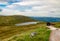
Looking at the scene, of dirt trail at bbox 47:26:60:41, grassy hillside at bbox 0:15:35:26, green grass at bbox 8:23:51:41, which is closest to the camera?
dirt trail at bbox 47:26:60:41

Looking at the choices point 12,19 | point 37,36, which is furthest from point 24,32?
point 12,19

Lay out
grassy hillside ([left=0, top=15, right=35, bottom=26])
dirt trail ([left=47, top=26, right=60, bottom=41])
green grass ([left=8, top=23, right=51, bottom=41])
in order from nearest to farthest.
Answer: dirt trail ([left=47, top=26, right=60, bottom=41])
green grass ([left=8, top=23, right=51, bottom=41])
grassy hillside ([left=0, top=15, right=35, bottom=26])

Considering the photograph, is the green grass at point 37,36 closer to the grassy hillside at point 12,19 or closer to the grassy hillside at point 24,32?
the grassy hillside at point 24,32

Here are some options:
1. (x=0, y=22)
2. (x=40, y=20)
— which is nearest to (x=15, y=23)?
(x=0, y=22)

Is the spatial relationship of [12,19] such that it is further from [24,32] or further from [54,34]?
[54,34]

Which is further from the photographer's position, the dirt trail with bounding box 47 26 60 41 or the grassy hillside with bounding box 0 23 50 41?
the grassy hillside with bounding box 0 23 50 41

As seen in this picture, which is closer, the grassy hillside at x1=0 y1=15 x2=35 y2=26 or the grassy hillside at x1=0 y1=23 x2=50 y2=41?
the grassy hillside at x1=0 y1=23 x2=50 y2=41

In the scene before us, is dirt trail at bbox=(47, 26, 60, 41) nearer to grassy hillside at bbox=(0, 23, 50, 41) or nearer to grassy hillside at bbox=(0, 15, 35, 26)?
grassy hillside at bbox=(0, 23, 50, 41)

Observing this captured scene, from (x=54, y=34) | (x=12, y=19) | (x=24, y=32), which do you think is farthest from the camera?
(x=12, y=19)

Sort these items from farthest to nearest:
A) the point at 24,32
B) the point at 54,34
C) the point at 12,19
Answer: the point at 12,19 → the point at 24,32 → the point at 54,34

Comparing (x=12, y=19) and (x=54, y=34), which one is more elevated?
(x=12, y=19)

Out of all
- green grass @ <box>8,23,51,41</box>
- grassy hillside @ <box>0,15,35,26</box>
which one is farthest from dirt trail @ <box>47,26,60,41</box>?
grassy hillside @ <box>0,15,35,26</box>

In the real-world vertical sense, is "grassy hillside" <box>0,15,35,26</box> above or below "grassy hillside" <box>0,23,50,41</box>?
above

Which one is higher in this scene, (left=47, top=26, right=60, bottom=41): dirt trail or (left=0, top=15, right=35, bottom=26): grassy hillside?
(left=0, top=15, right=35, bottom=26): grassy hillside
